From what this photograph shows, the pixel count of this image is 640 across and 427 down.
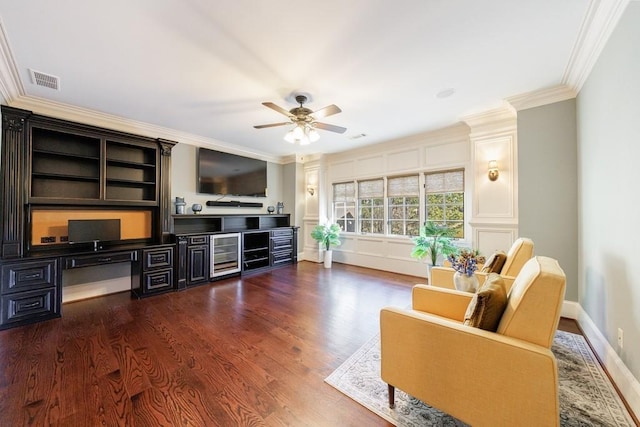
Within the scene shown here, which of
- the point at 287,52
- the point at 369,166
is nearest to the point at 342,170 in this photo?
the point at 369,166

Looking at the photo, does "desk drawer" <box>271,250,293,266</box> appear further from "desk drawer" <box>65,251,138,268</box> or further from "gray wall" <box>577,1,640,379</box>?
"gray wall" <box>577,1,640,379</box>

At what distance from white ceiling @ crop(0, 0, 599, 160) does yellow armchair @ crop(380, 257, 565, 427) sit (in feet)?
6.36

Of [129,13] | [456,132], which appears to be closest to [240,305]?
[129,13]

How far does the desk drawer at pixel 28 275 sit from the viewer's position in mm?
2693

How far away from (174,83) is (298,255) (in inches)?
181

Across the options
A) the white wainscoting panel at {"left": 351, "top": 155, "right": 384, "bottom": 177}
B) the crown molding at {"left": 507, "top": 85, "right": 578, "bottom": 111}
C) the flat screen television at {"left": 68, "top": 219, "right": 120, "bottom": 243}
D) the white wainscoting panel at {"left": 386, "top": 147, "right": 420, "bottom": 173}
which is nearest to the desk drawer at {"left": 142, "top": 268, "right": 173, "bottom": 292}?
the flat screen television at {"left": 68, "top": 219, "right": 120, "bottom": 243}

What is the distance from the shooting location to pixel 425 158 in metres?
4.66

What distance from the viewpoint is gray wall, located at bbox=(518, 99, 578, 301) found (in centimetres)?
287

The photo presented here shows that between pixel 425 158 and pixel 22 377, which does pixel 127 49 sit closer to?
pixel 22 377

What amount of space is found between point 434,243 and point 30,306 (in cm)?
545

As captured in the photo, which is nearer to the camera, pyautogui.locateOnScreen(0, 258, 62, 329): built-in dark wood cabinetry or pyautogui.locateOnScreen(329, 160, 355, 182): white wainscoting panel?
pyautogui.locateOnScreen(0, 258, 62, 329): built-in dark wood cabinetry

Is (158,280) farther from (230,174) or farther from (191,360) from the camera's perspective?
(230,174)

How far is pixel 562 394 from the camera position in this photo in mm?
1681

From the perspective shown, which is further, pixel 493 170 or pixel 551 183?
pixel 493 170
